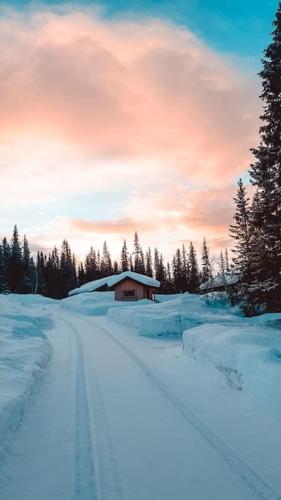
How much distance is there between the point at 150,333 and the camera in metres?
21.3

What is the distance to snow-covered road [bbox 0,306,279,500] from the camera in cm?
444

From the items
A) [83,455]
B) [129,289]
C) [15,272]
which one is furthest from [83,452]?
[15,272]

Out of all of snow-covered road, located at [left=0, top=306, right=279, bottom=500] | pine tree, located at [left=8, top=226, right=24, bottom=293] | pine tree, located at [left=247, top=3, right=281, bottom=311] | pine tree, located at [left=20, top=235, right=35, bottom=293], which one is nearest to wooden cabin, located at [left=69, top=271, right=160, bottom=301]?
pine tree, located at [left=8, top=226, right=24, bottom=293]

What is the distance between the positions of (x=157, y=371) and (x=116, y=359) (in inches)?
94.2

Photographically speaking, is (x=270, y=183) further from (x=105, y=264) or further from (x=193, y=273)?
(x=105, y=264)

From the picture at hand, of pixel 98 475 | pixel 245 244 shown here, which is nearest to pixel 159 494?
pixel 98 475

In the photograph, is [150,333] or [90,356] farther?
[150,333]

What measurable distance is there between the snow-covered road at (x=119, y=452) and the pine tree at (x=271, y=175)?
38.9ft

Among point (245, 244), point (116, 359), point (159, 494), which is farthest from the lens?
point (245, 244)

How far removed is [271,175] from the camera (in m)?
19.8

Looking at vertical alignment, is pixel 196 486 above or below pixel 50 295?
below

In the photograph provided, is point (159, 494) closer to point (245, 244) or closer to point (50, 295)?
point (245, 244)

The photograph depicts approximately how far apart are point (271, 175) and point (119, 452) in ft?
56.3

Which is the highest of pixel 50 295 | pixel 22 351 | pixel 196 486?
pixel 50 295
